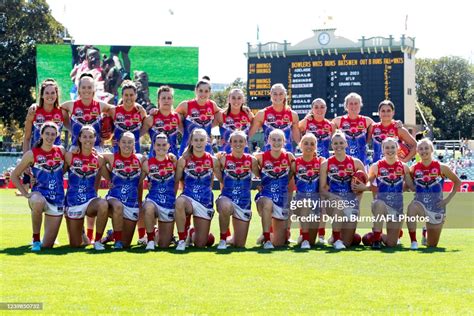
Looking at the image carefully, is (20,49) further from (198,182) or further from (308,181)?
(308,181)

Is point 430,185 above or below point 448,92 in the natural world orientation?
below

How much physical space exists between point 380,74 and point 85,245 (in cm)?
2036

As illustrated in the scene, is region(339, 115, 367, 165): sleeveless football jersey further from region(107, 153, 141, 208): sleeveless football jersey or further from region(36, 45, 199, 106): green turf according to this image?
region(36, 45, 199, 106): green turf

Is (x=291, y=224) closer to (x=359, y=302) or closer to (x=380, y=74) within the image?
(x=359, y=302)

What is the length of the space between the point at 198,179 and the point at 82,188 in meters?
1.30

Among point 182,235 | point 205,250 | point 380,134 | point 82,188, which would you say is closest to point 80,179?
point 82,188

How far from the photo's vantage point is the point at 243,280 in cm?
602

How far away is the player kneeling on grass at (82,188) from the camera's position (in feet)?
27.6

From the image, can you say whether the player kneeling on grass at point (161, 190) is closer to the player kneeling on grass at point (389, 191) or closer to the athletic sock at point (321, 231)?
the athletic sock at point (321, 231)

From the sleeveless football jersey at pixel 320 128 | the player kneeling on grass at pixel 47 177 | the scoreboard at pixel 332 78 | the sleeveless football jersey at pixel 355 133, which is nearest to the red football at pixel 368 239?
the sleeveless football jersey at pixel 355 133

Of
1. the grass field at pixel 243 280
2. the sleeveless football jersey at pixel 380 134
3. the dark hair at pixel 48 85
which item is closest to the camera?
the grass field at pixel 243 280

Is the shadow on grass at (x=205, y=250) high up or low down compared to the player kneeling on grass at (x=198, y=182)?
down

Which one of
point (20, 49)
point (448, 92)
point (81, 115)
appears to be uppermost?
point (20, 49)

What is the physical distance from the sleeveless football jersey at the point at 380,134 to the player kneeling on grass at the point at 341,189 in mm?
1104
